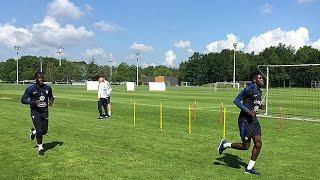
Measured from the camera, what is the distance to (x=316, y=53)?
117 metres

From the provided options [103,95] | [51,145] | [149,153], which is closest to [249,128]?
[149,153]

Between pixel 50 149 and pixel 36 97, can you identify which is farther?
pixel 50 149

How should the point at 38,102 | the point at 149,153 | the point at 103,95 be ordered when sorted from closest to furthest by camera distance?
the point at 38,102 < the point at 149,153 < the point at 103,95

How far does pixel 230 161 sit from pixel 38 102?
4.81 m

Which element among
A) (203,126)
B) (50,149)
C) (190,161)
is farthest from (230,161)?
(203,126)

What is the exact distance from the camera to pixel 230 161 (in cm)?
1070

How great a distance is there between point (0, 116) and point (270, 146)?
46.3ft

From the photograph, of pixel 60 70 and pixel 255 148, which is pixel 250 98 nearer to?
pixel 255 148

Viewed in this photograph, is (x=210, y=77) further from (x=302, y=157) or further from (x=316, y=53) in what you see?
(x=302, y=157)

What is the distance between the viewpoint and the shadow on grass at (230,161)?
405 inches

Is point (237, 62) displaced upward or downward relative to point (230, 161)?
upward

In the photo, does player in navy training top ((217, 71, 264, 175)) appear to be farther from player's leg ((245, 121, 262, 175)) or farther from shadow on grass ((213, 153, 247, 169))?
shadow on grass ((213, 153, 247, 169))

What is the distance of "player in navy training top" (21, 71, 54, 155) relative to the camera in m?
11.4

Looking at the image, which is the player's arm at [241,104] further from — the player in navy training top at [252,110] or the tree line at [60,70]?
the tree line at [60,70]
